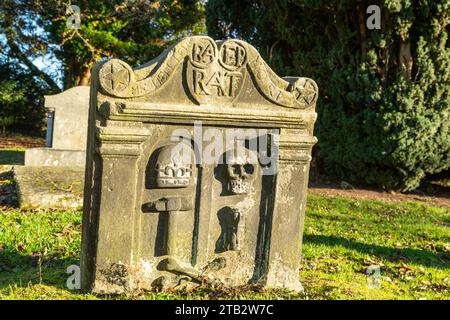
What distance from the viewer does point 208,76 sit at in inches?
148

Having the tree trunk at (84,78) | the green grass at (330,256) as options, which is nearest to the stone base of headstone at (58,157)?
the green grass at (330,256)

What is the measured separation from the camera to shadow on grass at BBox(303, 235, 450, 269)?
18.7 ft

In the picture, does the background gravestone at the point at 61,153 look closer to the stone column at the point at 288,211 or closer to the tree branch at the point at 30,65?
the stone column at the point at 288,211

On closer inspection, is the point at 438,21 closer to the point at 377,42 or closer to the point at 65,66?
the point at 377,42

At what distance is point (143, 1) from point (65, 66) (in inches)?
151

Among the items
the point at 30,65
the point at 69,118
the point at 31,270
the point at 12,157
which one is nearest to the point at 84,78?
the point at 30,65

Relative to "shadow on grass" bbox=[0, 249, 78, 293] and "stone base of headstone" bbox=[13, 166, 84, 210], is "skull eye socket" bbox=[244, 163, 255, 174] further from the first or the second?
"stone base of headstone" bbox=[13, 166, 84, 210]

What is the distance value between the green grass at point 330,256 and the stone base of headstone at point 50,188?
0.99 ft

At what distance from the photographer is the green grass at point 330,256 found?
3938mm

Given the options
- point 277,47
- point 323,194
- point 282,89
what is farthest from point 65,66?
point 282,89

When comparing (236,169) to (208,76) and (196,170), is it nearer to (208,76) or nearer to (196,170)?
(196,170)

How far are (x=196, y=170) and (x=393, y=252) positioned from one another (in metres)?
3.32

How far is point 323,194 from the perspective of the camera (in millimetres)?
9906

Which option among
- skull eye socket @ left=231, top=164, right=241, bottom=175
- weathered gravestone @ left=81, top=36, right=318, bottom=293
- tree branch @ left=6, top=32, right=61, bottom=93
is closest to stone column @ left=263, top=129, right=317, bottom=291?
weathered gravestone @ left=81, top=36, right=318, bottom=293
